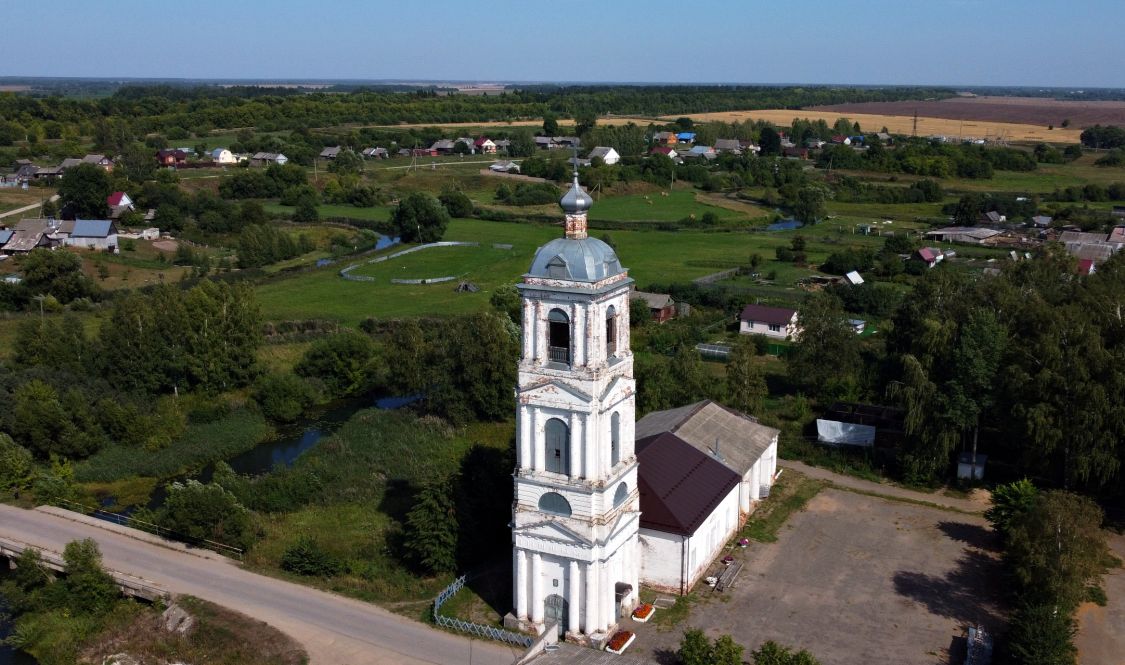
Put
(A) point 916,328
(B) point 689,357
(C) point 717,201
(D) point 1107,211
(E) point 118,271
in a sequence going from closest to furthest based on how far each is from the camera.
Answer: (A) point 916,328 < (B) point 689,357 < (E) point 118,271 < (D) point 1107,211 < (C) point 717,201

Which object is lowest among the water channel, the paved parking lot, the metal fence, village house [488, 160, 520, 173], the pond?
the pond

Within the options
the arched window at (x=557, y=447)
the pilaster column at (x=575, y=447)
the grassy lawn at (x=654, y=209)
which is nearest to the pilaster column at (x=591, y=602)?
the pilaster column at (x=575, y=447)

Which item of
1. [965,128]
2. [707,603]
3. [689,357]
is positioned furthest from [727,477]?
[965,128]

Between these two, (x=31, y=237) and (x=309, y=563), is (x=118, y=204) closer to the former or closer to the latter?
(x=31, y=237)

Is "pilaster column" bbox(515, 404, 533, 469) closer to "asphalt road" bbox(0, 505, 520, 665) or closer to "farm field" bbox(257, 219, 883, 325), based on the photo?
"asphalt road" bbox(0, 505, 520, 665)

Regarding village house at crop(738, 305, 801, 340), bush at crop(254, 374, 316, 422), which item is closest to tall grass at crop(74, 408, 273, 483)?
bush at crop(254, 374, 316, 422)

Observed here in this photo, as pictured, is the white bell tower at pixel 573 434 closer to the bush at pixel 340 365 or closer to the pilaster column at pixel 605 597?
the pilaster column at pixel 605 597

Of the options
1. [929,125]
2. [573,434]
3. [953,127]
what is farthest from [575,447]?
[929,125]

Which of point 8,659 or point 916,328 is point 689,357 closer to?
point 916,328
